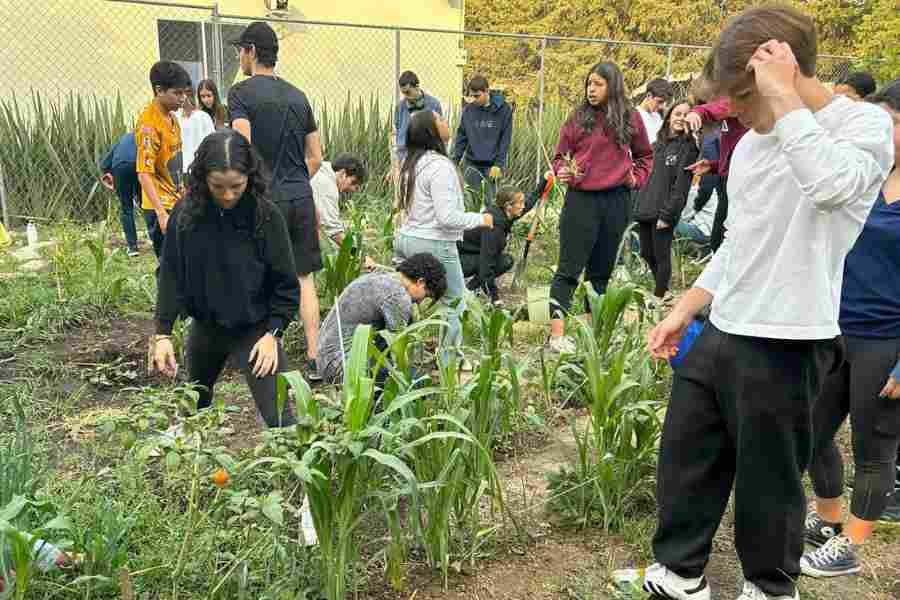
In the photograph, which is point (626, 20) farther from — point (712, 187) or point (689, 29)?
point (712, 187)

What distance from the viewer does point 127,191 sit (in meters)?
6.38

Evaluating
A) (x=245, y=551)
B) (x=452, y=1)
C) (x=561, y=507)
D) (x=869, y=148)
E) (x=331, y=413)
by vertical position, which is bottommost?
(x=561, y=507)

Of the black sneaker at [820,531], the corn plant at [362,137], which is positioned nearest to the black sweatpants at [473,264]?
the black sneaker at [820,531]

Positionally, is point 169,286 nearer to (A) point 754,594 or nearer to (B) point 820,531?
(A) point 754,594

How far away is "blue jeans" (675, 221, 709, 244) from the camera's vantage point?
688 cm

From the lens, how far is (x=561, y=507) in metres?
2.73

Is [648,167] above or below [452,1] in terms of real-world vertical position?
below

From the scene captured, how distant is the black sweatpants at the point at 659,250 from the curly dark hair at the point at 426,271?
224 centimetres

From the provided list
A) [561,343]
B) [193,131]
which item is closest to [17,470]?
[561,343]

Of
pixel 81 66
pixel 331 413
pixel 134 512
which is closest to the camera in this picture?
pixel 331 413

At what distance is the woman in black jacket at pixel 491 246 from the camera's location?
5.39 meters

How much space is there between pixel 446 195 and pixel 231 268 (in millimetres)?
1480

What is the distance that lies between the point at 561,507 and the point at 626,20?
69.0 feet

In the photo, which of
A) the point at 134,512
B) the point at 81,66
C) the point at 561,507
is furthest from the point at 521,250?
the point at 81,66
